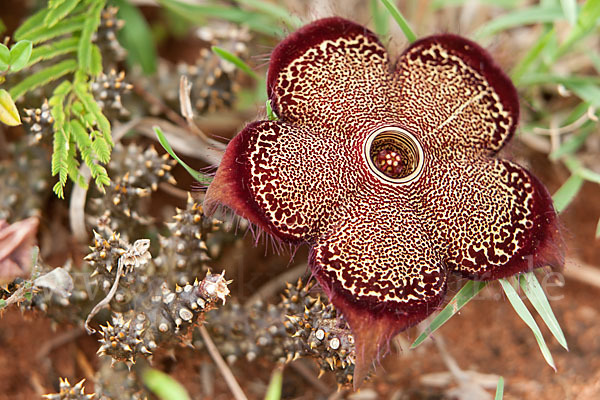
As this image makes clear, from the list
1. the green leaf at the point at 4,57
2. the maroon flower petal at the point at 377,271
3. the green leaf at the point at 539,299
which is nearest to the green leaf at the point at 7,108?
the green leaf at the point at 4,57

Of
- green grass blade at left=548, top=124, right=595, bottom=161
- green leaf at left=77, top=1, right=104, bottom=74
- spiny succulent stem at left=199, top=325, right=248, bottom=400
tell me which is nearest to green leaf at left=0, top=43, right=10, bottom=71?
green leaf at left=77, top=1, right=104, bottom=74

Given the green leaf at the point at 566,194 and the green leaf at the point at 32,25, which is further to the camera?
the green leaf at the point at 566,194

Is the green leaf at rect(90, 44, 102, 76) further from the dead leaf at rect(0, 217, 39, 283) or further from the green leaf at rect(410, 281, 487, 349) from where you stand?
the green leaf at rect(410, 281, 487, 349)

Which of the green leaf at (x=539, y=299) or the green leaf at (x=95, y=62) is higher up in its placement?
the green leaf at (x=95, y=62)

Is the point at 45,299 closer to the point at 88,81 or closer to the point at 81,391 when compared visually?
the point at 81,391

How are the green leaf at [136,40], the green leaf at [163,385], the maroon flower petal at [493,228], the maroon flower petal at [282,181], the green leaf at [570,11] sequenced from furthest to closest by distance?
1. the green leaf at [136,40]
2. the green leaf at [570,11]
3. the maroon flower petal at [493,228]
4. the maroon flower petal at [282,181]
5. the green leaf at [163,385]

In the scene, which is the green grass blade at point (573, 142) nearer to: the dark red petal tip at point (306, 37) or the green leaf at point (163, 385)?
the dark red petal tip at point (306, 37)

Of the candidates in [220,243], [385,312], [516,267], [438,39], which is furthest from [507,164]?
[220,243]
